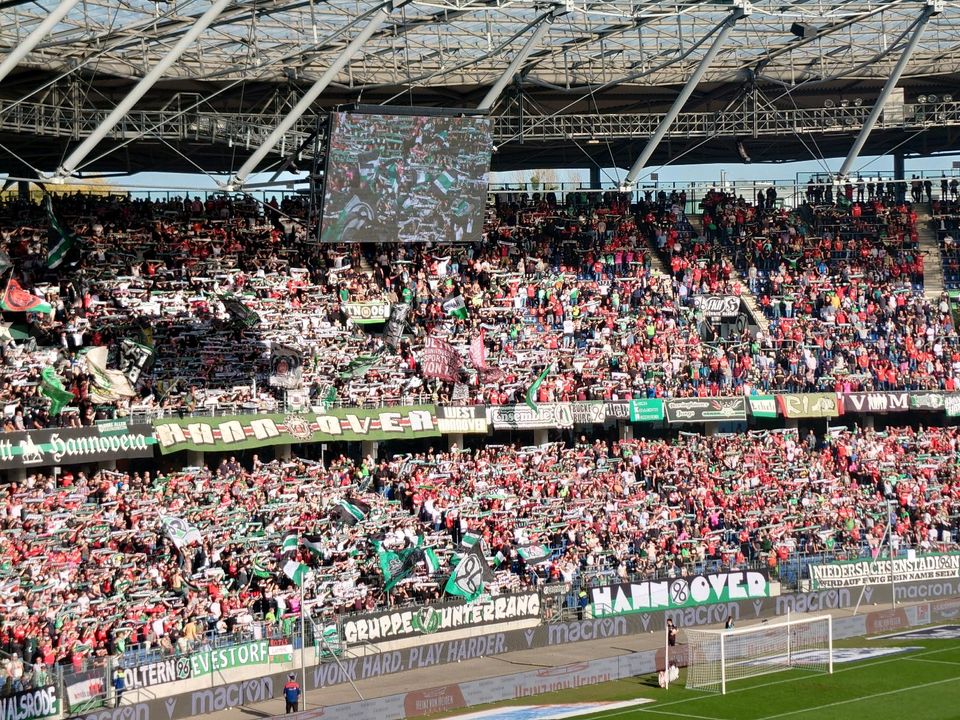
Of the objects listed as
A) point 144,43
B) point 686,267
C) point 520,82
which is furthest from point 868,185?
point 144,43

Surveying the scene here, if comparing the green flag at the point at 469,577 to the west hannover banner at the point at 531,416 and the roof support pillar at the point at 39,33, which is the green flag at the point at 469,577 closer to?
the west hannover banner at the point at 531,416

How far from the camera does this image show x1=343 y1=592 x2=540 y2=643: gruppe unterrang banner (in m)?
36.2

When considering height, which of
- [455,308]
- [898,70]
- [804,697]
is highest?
[898,70]

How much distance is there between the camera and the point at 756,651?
3816 centimetres

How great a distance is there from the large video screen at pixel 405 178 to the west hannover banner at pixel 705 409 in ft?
29.1

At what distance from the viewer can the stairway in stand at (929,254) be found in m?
57.7

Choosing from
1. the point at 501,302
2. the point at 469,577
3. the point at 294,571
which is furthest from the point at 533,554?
the point at 501,302

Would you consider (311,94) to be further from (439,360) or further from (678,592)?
(678,592)

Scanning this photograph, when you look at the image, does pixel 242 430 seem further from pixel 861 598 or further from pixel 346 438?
pixel 861 598

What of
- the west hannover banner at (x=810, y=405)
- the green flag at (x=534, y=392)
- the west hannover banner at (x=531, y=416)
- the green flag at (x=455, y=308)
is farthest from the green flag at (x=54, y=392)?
the west hannover banner at (x=810, y=405)

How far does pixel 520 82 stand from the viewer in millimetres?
A: 52469

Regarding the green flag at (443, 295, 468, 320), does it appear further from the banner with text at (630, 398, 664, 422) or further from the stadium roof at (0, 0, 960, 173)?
the stadium roof at (0, 0, 960, 173)

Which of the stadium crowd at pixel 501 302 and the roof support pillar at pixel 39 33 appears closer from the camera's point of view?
the roof support pillar at pixel 39 33

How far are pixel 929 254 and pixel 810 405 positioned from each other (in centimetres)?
1223
